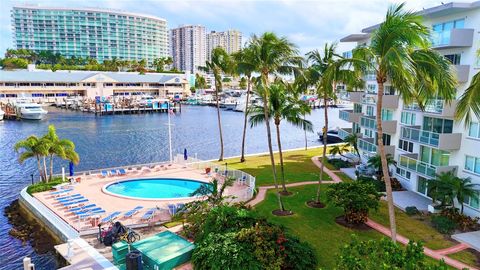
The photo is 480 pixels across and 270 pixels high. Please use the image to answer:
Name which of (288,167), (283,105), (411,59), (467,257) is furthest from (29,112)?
(467,257)

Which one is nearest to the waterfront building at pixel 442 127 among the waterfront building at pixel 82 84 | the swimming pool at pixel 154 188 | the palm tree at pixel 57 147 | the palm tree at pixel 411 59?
the palm tree at pixel 411 59

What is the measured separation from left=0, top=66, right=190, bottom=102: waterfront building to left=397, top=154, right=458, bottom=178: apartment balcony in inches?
4590

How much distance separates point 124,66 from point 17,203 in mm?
155860

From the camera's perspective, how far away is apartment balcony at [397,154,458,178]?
81.3 feet

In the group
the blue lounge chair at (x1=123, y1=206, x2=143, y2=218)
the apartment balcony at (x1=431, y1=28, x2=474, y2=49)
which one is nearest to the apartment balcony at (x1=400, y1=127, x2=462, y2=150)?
the apartment balcony at (x1=431, y1=28, x2=474, y2=49)

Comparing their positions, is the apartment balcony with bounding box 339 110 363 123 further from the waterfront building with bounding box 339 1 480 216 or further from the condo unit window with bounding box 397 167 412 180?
the condo unit window with bounding box 397 167 412 180

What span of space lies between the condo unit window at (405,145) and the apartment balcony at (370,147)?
2.89ft

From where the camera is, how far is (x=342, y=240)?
20203mm

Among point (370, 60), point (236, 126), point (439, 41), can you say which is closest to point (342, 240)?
point (370, 60)

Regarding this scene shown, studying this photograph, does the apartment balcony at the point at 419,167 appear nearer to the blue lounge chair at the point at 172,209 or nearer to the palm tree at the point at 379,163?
the palm tree at the point at 379,163

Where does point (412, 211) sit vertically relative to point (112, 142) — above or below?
above

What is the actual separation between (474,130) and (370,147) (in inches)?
469

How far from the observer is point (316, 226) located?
22.2m

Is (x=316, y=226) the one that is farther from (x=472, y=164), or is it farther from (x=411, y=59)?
(x=411, y=59)
